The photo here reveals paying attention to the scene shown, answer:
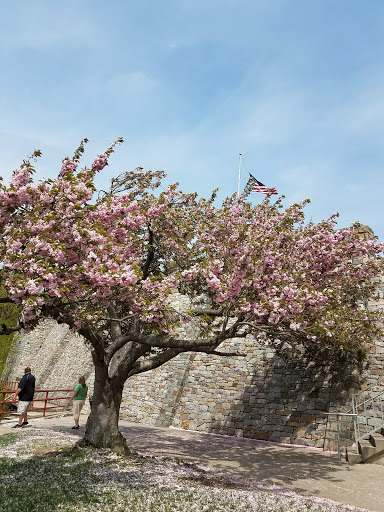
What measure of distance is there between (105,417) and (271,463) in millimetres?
5403

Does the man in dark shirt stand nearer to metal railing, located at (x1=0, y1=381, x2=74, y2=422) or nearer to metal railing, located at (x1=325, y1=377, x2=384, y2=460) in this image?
metal railing, located at (x1=0, y1=381, x2=74, y2=422)

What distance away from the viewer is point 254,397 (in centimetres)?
1881

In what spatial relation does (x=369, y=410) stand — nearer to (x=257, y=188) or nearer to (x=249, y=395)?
(x=249, y=395)

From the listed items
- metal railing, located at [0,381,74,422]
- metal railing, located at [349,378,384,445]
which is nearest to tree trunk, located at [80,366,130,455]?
metal railing, located at [0,381,74,422]

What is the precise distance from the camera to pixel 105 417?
12305 millimetres

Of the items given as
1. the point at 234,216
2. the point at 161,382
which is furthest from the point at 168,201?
the point at 161,382

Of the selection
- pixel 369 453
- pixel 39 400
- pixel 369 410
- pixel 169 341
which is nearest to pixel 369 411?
pixel 369 410

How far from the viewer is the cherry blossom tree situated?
7184mm

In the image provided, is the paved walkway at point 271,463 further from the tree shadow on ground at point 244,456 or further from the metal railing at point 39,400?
the metal railing at point 39,400

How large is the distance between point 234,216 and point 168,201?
3.06m

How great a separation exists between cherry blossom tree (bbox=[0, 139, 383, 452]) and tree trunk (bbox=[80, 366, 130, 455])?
0.10ft

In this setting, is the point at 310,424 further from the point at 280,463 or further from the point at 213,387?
the point at 213,387

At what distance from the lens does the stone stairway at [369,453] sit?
12.5 metres

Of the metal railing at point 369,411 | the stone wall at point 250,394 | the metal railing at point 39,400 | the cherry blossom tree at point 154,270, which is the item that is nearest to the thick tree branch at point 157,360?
the cherry blossom tree at point 154,270
